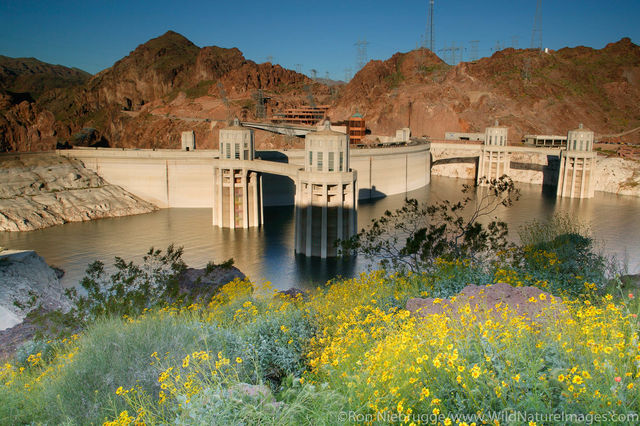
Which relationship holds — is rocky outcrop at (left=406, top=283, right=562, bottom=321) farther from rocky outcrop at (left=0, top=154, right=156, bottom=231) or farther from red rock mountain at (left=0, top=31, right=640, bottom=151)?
red rock mountain at (left=0, top=31, right=640, bottom=151)

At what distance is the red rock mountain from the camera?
287 feet

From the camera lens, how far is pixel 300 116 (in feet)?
345

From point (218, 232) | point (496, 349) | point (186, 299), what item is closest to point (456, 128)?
point (218, 232)

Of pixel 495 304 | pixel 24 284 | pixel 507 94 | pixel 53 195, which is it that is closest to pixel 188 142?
pixel 53 195

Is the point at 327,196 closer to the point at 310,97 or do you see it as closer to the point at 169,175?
the point at 169,175

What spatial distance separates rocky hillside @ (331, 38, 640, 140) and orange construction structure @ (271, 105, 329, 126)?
210 inches

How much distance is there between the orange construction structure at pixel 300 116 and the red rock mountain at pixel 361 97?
5434 mm

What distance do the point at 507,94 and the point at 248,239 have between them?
6887 centimetres

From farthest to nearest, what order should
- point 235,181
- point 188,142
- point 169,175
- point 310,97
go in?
point 310,97
point 188,142
point 169,175
point 235,181

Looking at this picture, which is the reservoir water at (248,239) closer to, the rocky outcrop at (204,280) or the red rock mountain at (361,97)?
the rocky outcrop at (204,280)

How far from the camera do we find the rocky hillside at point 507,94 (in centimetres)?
8806

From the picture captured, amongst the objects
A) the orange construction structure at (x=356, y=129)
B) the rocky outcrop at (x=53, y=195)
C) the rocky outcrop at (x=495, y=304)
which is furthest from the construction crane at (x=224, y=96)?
the rocky outcrop at (x=495, y=304)

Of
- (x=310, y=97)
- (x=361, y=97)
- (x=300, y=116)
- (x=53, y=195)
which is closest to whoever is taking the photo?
(x=53, y=195)

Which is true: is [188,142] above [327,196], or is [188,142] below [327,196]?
above
